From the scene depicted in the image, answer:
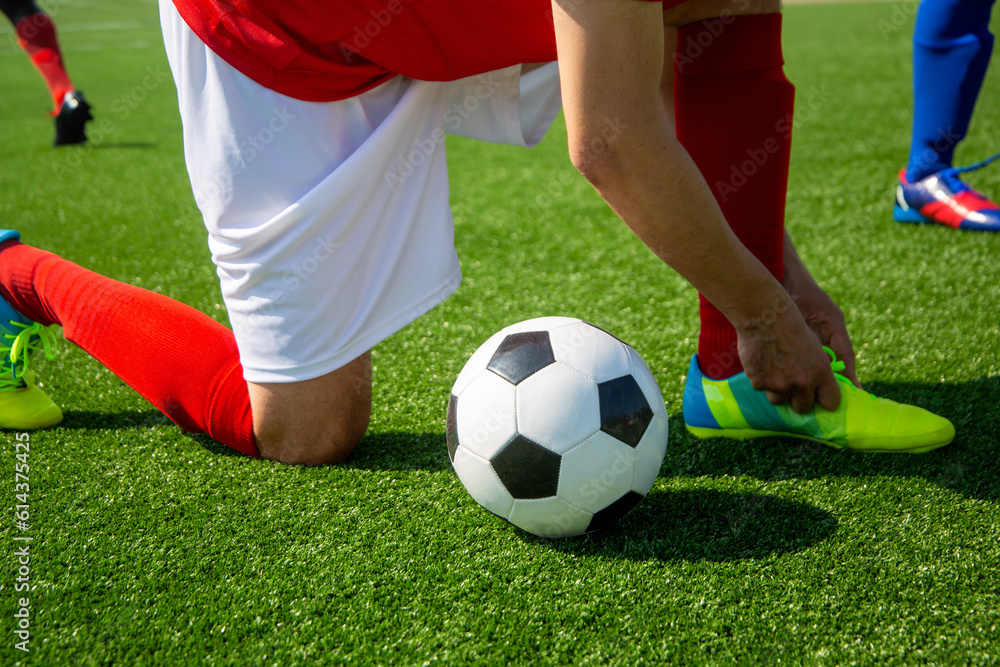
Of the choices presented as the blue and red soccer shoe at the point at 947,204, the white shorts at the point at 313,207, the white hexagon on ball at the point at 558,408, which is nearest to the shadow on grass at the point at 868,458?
the white hexagon on ball at the point at 558,408

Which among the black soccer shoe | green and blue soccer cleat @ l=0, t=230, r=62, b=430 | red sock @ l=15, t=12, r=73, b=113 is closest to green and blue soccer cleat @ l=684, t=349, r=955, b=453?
green and blue soccer cleat @ l=0, t=230, r=62, b=430

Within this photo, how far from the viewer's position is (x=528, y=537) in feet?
4.55

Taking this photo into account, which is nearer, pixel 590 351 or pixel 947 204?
pixel 590 351

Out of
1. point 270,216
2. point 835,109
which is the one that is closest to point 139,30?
point 835,109

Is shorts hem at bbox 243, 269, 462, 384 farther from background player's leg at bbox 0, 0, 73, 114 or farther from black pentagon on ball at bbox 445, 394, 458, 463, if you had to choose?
background player's leg at bbox 0, 0, 73, 114

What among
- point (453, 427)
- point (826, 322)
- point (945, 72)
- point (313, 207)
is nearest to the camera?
point (453, 427)

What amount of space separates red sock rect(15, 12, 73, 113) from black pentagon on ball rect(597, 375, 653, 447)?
176 inches

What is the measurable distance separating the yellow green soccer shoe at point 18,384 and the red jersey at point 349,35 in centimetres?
81

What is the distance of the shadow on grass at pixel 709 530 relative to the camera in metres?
1.33

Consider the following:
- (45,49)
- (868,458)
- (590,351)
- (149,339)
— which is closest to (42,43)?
(45,49)

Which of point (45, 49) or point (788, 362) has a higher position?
point (45, 49)

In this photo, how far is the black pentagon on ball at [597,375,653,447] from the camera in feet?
4.30

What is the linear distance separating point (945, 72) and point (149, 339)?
9.08 feet

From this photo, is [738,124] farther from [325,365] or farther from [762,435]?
[325,365]
